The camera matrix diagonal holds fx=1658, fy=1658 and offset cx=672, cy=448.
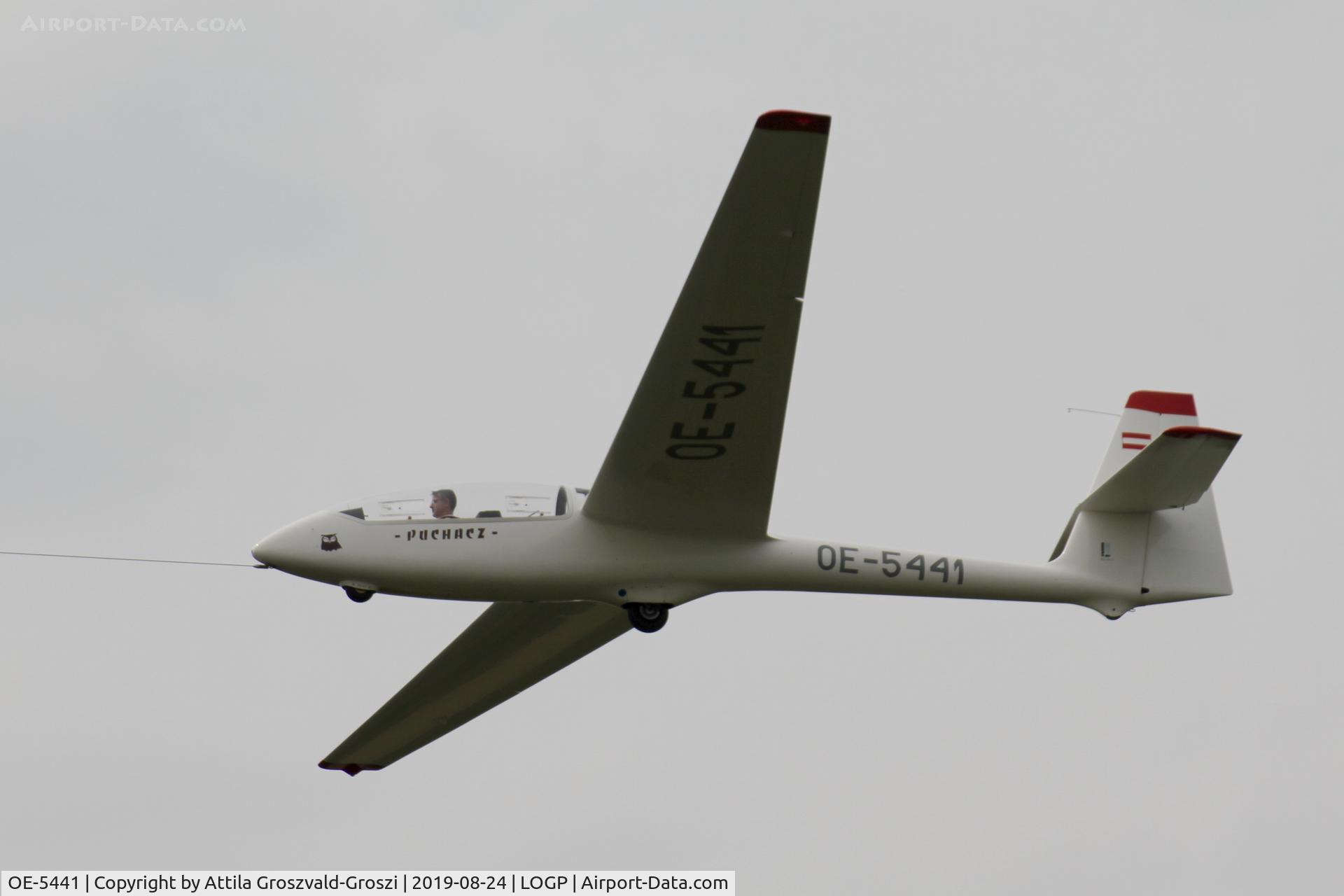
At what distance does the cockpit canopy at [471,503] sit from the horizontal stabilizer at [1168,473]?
668 cm

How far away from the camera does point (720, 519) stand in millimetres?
18219

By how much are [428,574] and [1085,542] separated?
8049 mm

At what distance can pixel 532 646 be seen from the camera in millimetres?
22281

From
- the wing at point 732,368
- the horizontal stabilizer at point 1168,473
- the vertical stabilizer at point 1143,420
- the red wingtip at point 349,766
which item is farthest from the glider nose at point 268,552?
the vertical stabilizer at point 1143,420

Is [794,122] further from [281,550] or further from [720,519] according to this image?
[281,550]

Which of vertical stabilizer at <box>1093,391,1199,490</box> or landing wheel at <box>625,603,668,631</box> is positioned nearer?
landing wheel at <box>625,603,668,631</box>

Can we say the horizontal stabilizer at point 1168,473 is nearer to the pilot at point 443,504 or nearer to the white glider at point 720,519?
the white glider at point 720,519

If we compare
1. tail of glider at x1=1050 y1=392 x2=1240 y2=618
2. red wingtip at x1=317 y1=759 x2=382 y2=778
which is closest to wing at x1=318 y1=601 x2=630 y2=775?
red wingtip at x1=317 y1=759 x2=382 y2=778

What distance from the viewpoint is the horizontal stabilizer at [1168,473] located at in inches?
727

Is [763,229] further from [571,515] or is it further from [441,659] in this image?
[441,659]

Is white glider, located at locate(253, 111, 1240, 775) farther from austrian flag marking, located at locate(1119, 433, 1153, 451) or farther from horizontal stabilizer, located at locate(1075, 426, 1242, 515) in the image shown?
austrian flag marking, located at locate(1119, 433, 1153, 451)

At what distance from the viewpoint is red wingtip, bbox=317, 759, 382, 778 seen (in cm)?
2417

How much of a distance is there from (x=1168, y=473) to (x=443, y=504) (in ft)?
27.6

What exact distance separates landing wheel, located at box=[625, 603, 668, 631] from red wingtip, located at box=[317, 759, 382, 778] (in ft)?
23.5
